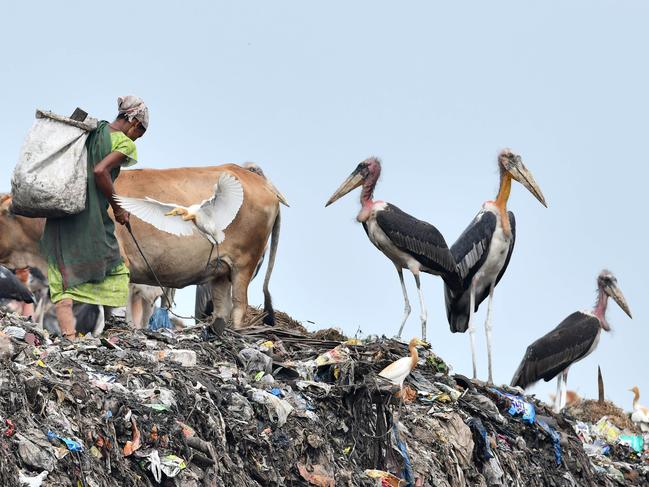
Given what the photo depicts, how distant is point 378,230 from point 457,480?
416cm

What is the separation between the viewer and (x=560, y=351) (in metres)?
15.2

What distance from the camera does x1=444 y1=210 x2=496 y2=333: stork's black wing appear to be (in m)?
14.7

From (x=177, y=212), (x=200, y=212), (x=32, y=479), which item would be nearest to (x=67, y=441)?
(x=32, y=479)

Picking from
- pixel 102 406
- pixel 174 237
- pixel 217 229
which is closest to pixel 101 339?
pixel 102 406

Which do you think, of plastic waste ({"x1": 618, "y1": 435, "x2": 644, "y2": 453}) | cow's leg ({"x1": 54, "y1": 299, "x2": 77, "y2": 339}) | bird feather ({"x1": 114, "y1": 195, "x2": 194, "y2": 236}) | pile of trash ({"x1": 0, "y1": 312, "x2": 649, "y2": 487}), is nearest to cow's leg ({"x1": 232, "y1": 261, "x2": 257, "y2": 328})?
pile of trash ({"x1": 0, "y1": 312, "x2": 649, "y2": 487})

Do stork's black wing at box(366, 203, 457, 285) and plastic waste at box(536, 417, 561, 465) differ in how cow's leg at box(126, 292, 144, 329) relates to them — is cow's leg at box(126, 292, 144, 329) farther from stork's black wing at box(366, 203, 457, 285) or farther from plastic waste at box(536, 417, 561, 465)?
plastic waste at box(536, 417, 561, 465)

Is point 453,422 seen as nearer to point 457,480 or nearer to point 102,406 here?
point 457,480

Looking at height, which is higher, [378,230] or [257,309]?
[378,230]

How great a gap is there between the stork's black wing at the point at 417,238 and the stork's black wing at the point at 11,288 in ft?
12.0

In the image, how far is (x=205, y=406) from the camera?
28.1 ft

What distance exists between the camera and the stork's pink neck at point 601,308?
636 inches

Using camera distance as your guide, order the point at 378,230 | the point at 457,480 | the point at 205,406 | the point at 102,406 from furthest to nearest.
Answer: the point at 378,230 < the point at 457,480 < the point at 205,406 < the point at 102,406

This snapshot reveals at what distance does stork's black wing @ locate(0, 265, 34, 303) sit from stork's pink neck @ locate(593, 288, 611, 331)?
603 centimetres

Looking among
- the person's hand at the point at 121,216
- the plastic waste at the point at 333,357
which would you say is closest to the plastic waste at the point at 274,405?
the plastic waste at the point at 333,357
